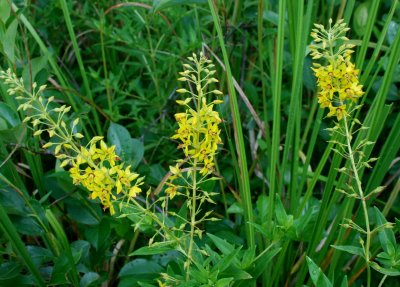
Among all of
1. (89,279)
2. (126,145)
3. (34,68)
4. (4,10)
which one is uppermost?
(4,10)

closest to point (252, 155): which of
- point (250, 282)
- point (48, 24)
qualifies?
point (250, 282)

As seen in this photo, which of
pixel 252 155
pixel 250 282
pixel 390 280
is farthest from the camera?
pixel 252 155

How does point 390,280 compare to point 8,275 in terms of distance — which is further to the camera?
point 390,280

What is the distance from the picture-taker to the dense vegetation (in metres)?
1.03

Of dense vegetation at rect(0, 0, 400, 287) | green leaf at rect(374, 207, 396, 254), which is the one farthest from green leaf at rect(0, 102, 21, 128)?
green leaf at rect(374, 207, 396, 254)

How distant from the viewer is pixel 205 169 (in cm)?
100

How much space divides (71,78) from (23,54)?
11.4 inches

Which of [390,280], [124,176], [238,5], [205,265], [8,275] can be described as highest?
[238,5]

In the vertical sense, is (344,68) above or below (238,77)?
above

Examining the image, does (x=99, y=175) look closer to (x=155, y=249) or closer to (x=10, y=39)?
(x=155, y=249)

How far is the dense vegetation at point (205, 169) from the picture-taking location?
103 centimetres

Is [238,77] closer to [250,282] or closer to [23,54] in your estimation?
Answer: [23,54]

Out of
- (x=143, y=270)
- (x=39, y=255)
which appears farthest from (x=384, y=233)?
(x=39, y=255)

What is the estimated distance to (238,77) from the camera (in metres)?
1.84
